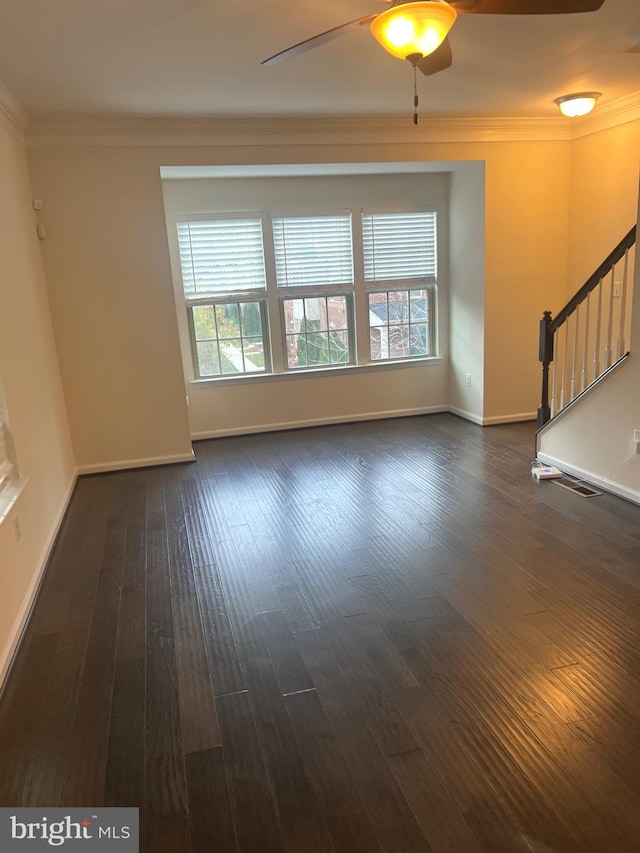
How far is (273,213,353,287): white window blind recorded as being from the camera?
5.84m

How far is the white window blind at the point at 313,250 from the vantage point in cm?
584

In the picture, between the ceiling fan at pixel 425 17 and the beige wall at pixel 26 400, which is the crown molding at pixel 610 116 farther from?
the beige wall at pixel 26 400

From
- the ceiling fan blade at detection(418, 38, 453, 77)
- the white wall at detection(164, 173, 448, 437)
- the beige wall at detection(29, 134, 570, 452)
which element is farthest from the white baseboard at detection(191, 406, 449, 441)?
the ceiling fan blade at detection(418, 38, 453, 77)

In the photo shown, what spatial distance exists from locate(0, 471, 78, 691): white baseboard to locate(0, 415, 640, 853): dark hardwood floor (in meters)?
0.05

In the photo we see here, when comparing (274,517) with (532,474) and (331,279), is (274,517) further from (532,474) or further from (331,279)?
(331,279)

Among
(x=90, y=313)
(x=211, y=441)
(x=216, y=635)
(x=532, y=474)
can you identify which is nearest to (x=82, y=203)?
(x=90, y=313)

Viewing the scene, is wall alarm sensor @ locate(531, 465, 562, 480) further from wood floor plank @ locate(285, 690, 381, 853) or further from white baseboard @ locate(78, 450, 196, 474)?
white baseboard @ locate(78, 450, 196, 474)

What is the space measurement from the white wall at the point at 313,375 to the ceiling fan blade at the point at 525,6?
141 inches

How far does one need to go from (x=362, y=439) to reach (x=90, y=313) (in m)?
2.72

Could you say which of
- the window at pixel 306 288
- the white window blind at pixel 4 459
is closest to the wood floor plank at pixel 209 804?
the white window blind at pixel 4 459

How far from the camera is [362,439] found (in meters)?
5.69

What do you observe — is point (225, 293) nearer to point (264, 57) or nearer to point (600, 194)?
point (264, 57)

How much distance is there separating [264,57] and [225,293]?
2651mm

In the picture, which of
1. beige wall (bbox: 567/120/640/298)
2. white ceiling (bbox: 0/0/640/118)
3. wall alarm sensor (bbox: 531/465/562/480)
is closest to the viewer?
white ceiling (bbox: 0/0/640/118)
